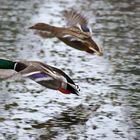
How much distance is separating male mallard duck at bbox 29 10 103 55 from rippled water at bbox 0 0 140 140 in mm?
552

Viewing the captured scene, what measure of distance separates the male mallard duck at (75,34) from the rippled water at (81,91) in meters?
0.55

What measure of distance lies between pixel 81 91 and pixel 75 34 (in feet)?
2.41

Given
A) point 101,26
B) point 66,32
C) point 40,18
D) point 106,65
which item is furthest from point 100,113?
point 40,18

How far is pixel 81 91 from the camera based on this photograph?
333 inches

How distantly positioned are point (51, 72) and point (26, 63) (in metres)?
0.39

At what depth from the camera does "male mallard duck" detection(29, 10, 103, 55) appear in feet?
27.7

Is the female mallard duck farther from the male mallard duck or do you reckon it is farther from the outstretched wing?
the outstretched wing

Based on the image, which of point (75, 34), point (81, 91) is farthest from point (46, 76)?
point (75, 34)

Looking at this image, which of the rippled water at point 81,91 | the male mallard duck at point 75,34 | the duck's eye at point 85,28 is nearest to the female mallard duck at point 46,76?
the rippled water at point 81,91

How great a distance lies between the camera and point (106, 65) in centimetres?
1020

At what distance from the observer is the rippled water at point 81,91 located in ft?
22.2

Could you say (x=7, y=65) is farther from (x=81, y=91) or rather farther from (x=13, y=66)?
(x=81, y=91)

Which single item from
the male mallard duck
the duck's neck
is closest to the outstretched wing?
the male mallard duck

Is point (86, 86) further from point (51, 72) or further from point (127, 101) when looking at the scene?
point (51, 72)
